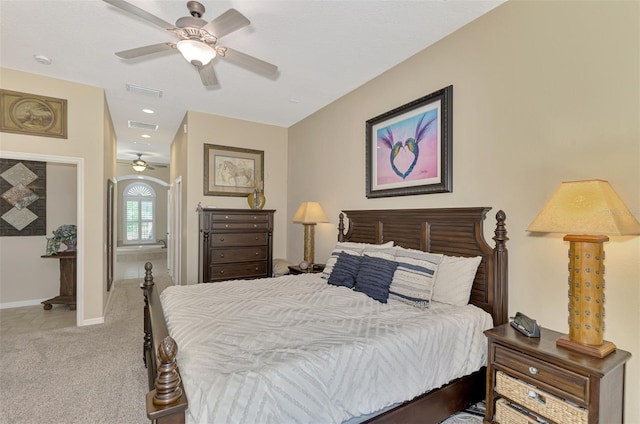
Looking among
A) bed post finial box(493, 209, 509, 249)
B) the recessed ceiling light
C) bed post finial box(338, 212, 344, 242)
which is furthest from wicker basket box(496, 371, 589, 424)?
the recessed ceiling light

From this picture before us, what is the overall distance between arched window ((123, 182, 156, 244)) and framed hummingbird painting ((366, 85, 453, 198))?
985 cm

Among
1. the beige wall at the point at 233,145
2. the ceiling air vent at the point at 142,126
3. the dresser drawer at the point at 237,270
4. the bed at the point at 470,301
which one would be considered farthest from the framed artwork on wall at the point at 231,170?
the bed at the point at 470,301

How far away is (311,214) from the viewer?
4.15 meters

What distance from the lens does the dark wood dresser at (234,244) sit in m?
4.33

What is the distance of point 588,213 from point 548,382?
3.00 feet

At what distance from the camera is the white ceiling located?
7.81 feet

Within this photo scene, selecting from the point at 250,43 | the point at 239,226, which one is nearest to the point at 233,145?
the point at 239,226

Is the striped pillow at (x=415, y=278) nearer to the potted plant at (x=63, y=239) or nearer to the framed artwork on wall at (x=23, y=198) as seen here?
the potted plant at (x=63, y=239)

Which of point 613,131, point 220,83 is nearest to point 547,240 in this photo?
point 613,131

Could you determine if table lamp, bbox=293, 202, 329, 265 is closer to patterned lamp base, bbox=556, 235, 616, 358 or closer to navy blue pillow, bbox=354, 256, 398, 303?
navy blue pillow, bbox=354, 256, 398, 303

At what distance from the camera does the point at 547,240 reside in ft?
6.77

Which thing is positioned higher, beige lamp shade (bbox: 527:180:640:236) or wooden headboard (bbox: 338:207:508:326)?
beige lamp shade (bbox: 527:180:640:236)

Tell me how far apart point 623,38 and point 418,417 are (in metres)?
2.46

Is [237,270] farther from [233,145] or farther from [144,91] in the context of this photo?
[144,91]
